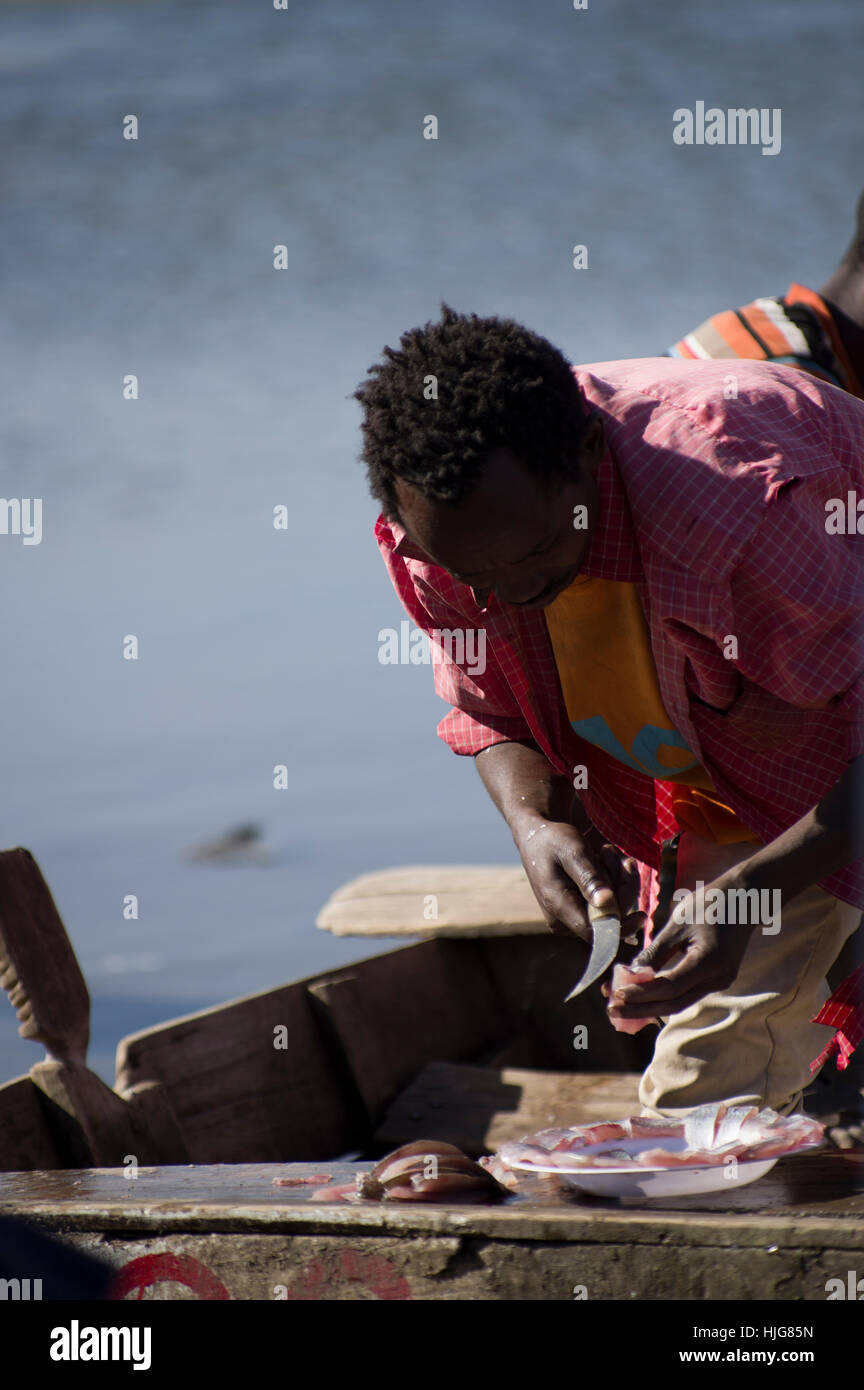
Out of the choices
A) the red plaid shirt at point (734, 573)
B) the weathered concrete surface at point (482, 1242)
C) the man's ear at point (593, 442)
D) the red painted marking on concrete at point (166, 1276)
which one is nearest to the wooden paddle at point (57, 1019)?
the weathered concrete surface at point (482, 1242)

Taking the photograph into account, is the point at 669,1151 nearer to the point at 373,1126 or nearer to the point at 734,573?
the point at 734,573

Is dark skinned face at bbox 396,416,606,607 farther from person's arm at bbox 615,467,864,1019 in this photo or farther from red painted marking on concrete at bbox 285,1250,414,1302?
red painted marking on concrete at bbox 285,1250,414,1302

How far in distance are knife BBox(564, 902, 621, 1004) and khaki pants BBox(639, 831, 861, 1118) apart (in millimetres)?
349

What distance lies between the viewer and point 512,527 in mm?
1710

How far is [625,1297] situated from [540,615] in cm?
99

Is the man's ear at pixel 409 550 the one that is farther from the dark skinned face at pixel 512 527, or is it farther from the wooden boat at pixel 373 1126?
the wooden boat at pixel 373 1126

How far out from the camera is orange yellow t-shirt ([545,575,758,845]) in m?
2.04

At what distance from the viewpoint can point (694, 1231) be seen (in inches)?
60.8

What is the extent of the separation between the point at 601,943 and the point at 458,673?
579 mm

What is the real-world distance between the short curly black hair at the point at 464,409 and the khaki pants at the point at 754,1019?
86 cm

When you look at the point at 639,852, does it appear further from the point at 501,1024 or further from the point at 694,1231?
the point at 501,1024

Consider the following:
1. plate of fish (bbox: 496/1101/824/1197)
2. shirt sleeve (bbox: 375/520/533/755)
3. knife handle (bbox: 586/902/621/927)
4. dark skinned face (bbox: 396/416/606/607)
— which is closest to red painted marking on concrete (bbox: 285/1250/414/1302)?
plate of fish (bbox: 496/1101/824/1197)
